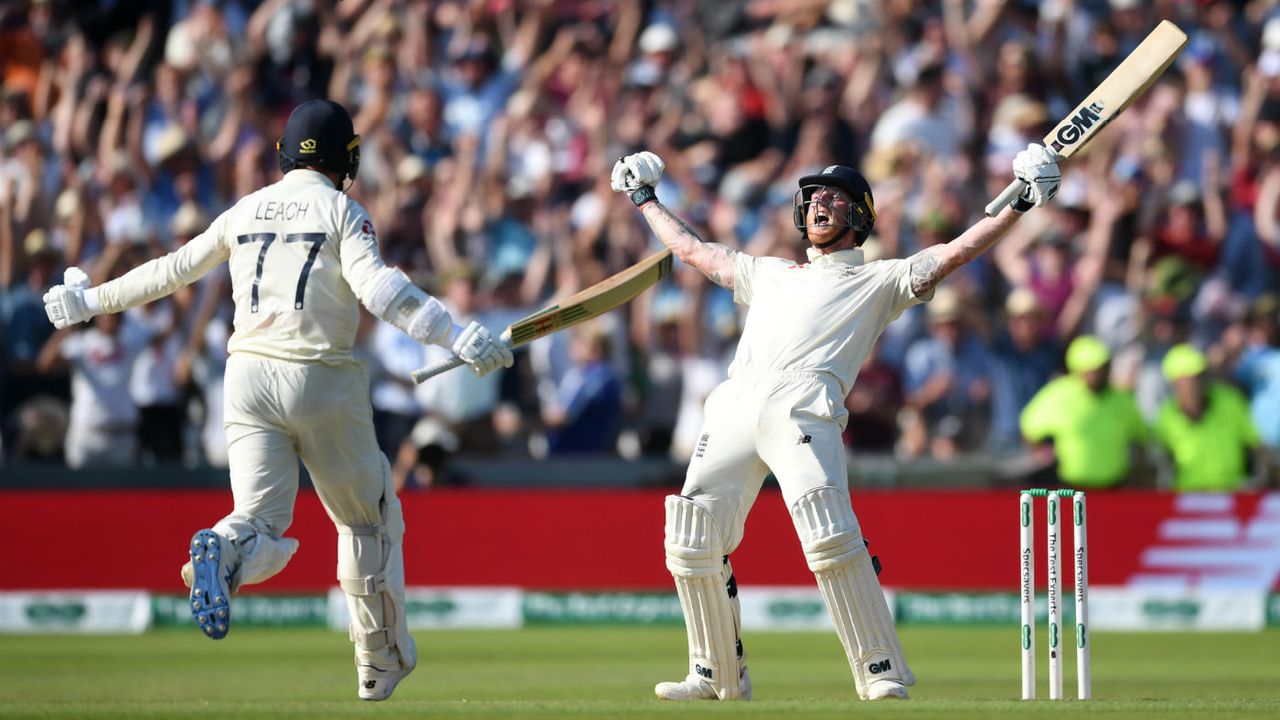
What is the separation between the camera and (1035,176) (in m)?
6.70

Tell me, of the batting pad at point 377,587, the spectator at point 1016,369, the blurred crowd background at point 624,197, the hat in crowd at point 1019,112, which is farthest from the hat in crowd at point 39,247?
the hat in crowd at point 1019,112

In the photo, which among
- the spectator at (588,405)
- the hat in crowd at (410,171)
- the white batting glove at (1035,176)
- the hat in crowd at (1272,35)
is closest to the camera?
the white batting glove at (1035,176)

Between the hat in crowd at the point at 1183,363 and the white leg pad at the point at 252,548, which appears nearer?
the white leg pad at the point at 252,548

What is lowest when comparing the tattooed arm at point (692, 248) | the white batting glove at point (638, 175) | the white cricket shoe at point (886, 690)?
the white cricket shoe at point (886, 690)

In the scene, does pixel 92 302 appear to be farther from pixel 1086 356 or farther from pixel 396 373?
pixel 1086 356

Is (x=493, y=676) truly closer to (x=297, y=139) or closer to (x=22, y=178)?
(x=297, y=139)

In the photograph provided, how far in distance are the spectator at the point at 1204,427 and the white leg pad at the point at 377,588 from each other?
22.1 ft

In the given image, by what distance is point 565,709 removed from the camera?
6320mm

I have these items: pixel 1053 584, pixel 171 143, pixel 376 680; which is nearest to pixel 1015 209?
pixel 1053 584

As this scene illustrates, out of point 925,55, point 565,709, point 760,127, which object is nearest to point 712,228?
point 760,127

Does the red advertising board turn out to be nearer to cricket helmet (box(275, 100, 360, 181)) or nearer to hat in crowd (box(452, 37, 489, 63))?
hat in crowd (box(452, 37, 489, 63))

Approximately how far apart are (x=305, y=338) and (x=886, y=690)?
2.27 metres

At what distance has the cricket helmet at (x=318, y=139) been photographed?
22.6 ft

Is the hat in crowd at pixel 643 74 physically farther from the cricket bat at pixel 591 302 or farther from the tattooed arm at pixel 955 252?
the tattooed arm at pixel 955 252
